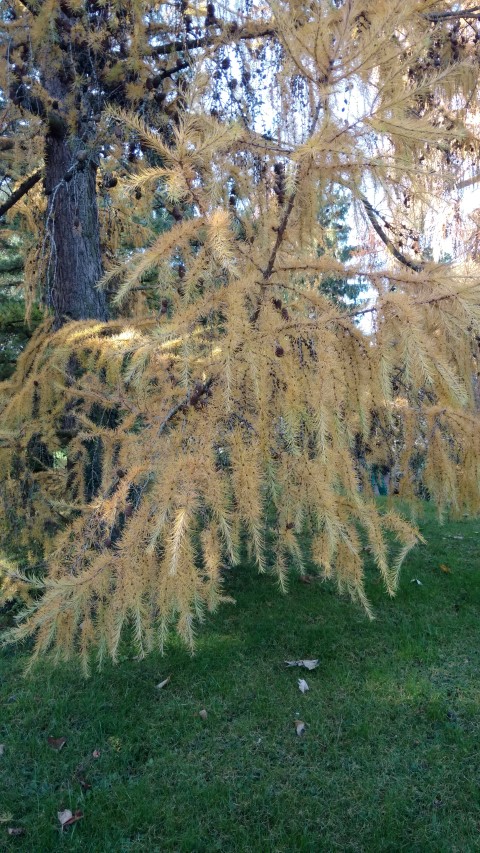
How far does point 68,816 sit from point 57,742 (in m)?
0.62

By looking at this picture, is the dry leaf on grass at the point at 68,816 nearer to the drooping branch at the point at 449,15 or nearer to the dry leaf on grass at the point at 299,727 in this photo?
the dry leaf on grass at the point at 299,727

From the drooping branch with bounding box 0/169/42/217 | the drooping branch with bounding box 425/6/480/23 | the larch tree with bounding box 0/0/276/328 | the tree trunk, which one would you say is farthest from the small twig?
the drooping branch with bounding box 0/169/42/217

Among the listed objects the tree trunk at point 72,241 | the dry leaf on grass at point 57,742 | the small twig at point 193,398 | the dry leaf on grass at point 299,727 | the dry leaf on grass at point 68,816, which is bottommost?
the dry leaf on grass at point 68,816

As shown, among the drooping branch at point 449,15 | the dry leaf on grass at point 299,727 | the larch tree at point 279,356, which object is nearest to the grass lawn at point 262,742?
the dry leaf on grass at point 299,727

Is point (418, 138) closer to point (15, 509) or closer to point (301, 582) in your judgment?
point (15, 509)

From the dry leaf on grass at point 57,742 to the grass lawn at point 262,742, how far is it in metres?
0.03

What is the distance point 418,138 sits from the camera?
2.00m

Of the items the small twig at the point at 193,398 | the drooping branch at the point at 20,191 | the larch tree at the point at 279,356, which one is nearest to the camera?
the larch tree at the point at 279,356

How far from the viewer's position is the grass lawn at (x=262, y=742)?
2.84 metres

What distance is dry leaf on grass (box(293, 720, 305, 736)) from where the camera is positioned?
11.5 feet

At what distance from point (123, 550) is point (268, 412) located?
2.52 feet

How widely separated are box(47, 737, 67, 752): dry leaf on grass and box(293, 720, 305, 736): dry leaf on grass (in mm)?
1298

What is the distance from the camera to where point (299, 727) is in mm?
3531

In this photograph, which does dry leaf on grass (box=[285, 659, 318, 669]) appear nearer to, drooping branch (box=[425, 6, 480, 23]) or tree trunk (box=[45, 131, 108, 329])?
tree trunk (box=[45, 131, 108, 329])
